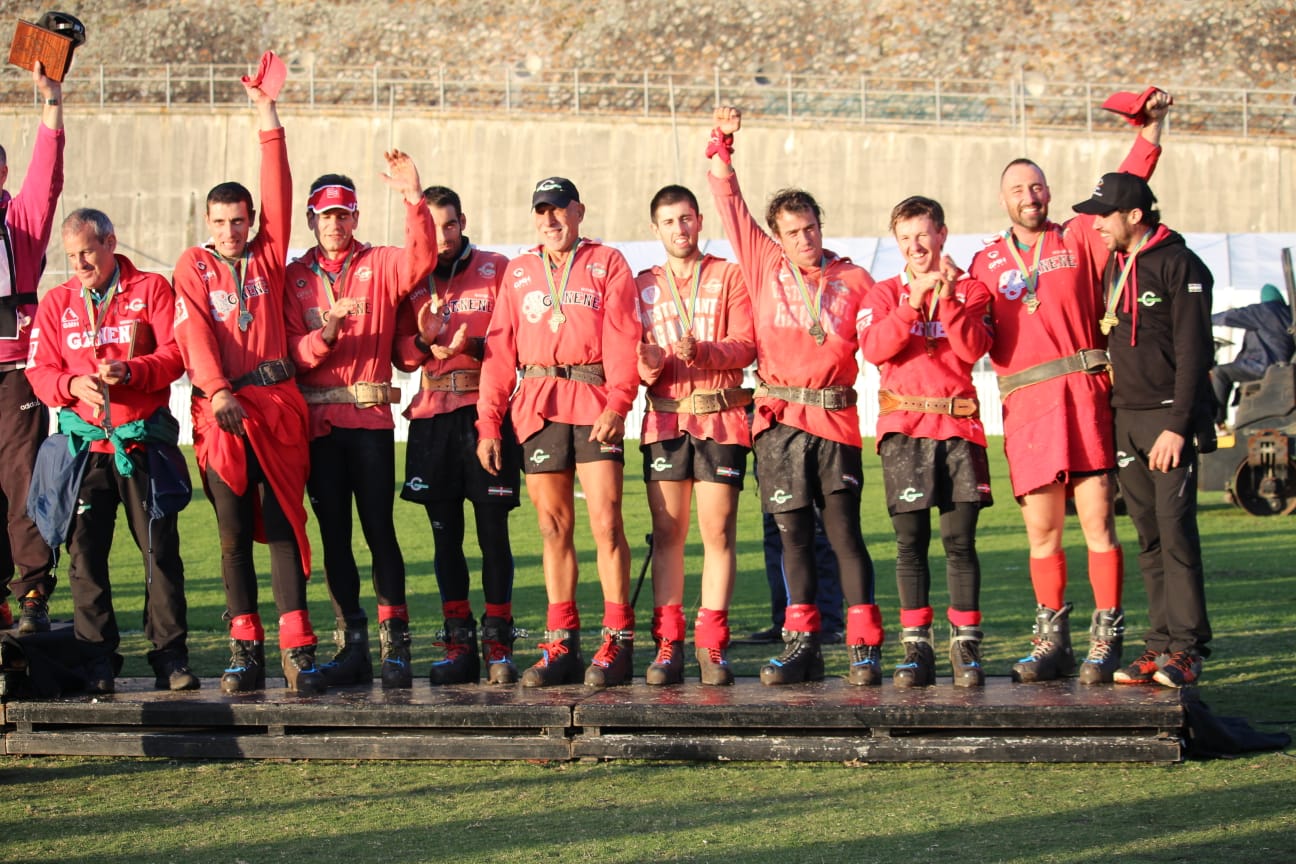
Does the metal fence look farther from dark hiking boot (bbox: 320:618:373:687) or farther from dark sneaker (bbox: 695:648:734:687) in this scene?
dark hiking boot (bbox: 320:618:373:687)

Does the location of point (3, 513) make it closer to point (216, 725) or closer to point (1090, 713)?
point (216, 725)

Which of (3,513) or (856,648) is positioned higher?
(3,513)

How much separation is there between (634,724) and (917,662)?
3.81ft

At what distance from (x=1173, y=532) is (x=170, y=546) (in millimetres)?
→ 3966

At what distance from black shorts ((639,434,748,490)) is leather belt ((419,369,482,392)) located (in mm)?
809

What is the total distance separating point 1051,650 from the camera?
666cm

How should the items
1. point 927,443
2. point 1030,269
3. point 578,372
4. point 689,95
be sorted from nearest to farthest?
point 927,443 < point 1030,269 < point 578,372 < point 689,95

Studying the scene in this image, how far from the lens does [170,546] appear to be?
6.85 metres

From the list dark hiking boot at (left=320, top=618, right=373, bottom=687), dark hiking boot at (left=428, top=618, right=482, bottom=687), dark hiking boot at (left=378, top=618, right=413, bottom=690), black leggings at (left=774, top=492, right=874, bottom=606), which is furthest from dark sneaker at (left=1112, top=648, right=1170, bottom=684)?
dark hiking boot at (left=320, top=618, right=373, bottom=687)

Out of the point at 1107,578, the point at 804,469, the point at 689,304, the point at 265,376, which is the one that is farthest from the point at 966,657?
the point at 265,376

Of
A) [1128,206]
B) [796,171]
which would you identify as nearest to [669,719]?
[1128,206]

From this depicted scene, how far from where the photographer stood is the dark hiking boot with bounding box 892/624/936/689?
6488 mm

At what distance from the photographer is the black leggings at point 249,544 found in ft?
22.2

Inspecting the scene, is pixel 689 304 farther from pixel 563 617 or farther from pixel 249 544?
pixel 249 544
